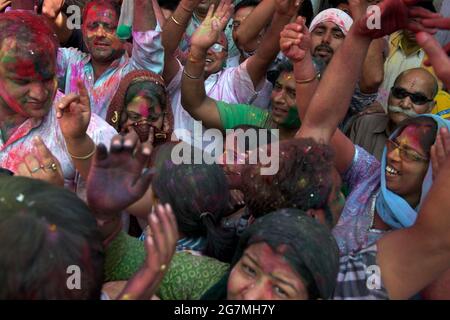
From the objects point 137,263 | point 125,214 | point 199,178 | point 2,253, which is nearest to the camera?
point 2,253

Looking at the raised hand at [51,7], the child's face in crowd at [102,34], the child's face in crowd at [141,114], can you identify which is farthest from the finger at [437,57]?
the raised hand at [51,7]

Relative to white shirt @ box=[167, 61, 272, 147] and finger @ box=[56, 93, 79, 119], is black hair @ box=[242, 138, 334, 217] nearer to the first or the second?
finger @ box=[56, 93, 79, 119]

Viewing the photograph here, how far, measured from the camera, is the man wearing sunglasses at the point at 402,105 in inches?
117

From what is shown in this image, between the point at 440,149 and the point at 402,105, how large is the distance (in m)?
1.03

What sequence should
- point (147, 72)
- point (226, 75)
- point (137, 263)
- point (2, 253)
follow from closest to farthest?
point (2, 253) < point (137, 263) < point (147, 72) < point (226, 75)

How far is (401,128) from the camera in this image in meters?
2.32

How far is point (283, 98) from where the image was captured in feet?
9.52

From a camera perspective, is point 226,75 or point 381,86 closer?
point 226,75

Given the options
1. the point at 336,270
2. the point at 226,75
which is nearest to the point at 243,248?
the point at 336,270

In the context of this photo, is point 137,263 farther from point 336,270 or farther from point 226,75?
point 226,75

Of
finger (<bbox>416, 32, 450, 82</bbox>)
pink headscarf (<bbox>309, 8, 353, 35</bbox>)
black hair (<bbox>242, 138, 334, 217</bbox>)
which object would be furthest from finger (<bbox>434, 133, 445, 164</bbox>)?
pink headscarf (<bbox>309, 8, 353, 35</bbox>)

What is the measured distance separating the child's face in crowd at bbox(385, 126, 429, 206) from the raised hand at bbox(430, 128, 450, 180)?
18 cm

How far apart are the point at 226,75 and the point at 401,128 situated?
125 centimetres

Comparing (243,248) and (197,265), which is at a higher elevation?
(243,248)
